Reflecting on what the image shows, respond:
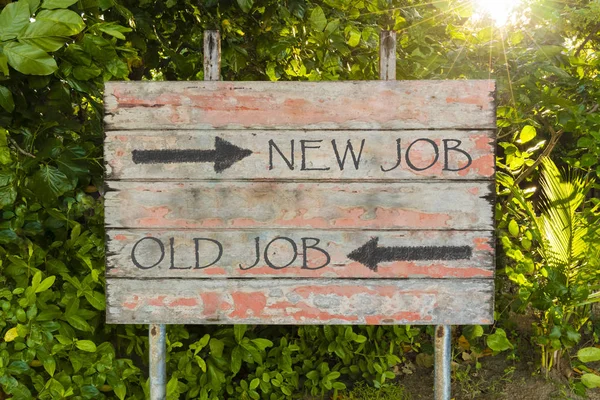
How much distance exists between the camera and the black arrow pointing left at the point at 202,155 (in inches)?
62.6

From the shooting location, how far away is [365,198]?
1.60 m

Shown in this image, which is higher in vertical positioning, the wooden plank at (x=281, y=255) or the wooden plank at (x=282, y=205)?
the wooden plank at (x=282, y=205)

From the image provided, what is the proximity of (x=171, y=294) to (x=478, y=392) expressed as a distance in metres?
1.55

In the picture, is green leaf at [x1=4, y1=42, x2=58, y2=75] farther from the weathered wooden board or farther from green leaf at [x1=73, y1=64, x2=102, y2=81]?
the weathered wooden board

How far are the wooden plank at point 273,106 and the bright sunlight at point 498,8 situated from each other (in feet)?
2.17

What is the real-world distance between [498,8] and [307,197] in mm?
1079

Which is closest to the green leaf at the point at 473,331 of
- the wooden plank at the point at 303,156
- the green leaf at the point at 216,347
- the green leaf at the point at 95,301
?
the wooden plank at the point at 303,156

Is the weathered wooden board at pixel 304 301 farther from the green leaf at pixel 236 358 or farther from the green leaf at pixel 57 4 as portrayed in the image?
the green leaf at pixel 57 4

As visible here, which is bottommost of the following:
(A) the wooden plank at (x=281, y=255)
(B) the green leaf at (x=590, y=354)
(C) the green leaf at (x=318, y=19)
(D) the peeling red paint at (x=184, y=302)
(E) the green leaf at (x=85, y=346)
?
(B) the green leaf at (x=590, y=354)

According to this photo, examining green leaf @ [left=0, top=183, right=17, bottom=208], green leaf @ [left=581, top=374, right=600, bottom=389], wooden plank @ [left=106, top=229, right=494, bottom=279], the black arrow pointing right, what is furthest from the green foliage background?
the black arrow pointing right

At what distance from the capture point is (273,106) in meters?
1.59

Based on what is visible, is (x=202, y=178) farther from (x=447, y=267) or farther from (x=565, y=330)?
(x=565, y=330)

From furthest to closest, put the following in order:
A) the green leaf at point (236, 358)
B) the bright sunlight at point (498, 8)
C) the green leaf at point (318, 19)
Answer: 1. the green leaf at point (236, 358)
2. the bright sunlight at point (498, 8)
3. the green leaf at point (318, 19)

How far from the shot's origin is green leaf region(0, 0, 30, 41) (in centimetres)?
138
